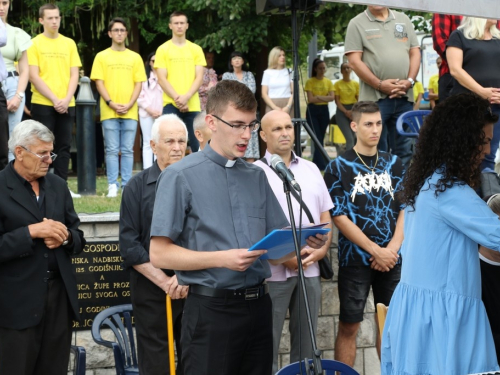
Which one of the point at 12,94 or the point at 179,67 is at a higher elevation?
the point at 179,67

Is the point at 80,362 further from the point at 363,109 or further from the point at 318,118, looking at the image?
the point at 318,118

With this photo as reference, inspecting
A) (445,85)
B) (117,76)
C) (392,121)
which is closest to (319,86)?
(117,76)

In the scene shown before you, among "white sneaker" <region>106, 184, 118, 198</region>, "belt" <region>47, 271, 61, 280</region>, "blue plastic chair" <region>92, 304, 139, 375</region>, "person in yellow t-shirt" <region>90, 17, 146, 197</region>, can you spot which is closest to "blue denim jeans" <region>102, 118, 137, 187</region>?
"person in yellow t-shirt" <region>90, 17, 146, 197</region>

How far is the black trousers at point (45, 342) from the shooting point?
5.72m

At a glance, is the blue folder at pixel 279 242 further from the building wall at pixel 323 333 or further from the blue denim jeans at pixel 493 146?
the blue denim jeans at pixel 493 146

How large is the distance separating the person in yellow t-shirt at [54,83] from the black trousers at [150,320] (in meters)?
3.09

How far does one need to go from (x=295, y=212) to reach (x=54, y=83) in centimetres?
389

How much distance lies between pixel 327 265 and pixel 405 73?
8.93 ft

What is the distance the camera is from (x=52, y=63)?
922cm

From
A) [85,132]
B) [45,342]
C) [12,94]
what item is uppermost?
[12,94]

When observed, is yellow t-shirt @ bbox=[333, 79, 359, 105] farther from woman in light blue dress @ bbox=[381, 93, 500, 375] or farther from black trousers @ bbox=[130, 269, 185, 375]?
woman in light blue dress @ bbox=[381, 93, 500, 375]

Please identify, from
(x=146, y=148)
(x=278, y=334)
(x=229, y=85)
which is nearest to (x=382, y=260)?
(x=278, y=334)

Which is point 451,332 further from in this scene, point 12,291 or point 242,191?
point 12,291

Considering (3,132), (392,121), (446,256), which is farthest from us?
(392,121)
